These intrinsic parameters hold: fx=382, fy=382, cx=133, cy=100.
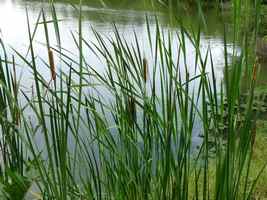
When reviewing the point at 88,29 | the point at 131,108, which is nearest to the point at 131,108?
the point at 131,108

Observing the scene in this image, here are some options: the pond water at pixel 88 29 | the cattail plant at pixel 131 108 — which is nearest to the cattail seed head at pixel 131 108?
the cattail plant at pixel 131 108

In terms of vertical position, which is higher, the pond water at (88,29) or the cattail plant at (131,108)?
the cattail plant at (131,108)

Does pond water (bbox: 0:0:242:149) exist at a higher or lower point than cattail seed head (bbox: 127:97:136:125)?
lower

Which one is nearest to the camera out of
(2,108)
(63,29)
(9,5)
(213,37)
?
(2,108)

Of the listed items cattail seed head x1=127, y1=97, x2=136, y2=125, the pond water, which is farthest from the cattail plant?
the pond water

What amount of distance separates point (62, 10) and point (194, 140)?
841cm

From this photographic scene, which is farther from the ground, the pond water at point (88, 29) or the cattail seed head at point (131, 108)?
the cattail seed head at point (131, 108)

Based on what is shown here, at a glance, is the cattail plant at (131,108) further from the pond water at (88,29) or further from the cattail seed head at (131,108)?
the pond water at (88,29)

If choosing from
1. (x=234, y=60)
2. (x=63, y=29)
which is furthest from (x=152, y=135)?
(x=63, y=29)

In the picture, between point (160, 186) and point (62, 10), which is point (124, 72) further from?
point (62, 10)

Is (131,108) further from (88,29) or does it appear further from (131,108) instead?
(88,29)

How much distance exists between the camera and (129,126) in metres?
0.84

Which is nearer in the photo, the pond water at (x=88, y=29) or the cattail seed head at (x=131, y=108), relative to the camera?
the cattail seed head at (x=131, y=108)

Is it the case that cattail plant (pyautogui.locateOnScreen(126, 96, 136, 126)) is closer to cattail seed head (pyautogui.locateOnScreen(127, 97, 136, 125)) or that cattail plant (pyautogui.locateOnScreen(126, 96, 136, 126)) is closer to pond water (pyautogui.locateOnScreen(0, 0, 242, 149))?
cattail seed head (pyautogui.locateOnScreen(127, 97, 136, 125))
